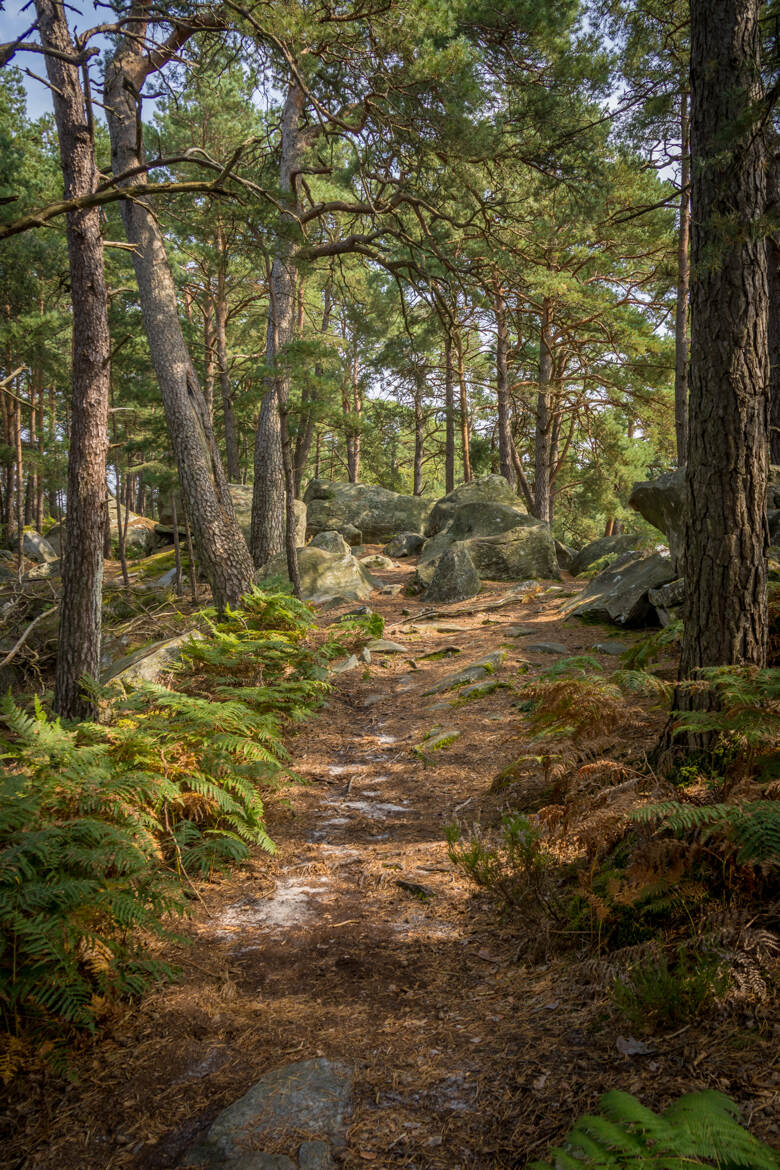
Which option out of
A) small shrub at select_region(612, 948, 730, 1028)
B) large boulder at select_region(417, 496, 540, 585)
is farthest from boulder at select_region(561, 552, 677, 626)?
small shrub at select_region(612, 948, 730, 1028)

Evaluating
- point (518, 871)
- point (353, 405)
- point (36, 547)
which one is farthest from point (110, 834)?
point (353, 405)

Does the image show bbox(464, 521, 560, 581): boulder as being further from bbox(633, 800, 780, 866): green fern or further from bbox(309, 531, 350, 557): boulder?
bbox(633, 800, 780, 866): green fern

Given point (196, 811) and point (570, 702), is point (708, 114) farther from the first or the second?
point (196, 811)

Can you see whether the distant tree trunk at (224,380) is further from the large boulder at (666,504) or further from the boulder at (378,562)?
the large boulder at (666,504)

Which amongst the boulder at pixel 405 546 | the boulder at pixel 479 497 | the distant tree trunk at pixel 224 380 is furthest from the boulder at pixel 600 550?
the distant tree trunk at pixel 224 380

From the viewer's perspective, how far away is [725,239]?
121 inches

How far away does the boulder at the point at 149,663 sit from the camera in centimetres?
688

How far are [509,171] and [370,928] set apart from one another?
33.2 ft

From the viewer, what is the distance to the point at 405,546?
18719mm

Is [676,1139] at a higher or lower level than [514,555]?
lower

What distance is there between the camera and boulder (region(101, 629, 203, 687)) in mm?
6879

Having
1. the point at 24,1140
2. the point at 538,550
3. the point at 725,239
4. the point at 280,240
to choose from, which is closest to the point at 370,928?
the point at 24,1140

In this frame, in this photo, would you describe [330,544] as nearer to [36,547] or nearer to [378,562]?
[378,562]

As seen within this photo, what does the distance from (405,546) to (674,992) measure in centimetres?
1686
